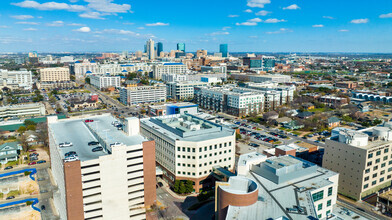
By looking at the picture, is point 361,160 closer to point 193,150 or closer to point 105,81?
point 193,150

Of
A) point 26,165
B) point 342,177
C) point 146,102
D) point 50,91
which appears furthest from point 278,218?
point 50,91

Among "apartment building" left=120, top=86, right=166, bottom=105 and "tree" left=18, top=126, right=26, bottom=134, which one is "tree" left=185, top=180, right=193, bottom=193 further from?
"apartment building" left=120, top=86, right=166, bottom=105

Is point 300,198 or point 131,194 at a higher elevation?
point 300,198

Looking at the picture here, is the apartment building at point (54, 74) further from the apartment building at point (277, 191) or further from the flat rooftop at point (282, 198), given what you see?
the flat rooftop at point (282, 198)

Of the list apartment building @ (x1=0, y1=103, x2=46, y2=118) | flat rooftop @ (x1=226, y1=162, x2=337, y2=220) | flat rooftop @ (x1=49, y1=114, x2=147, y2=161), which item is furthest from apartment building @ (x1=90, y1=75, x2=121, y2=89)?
flat rooftop @ (x1=226, y1=162, x2=337, y2=220)

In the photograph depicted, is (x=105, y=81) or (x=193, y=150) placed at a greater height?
A: (x=105, y=81)

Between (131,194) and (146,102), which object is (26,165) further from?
(146,102)

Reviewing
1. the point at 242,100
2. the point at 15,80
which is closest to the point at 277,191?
the point at 242,100

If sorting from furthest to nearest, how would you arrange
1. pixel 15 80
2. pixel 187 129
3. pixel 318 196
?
pixel 15 80, pixel 187 129, pixel 318 196
